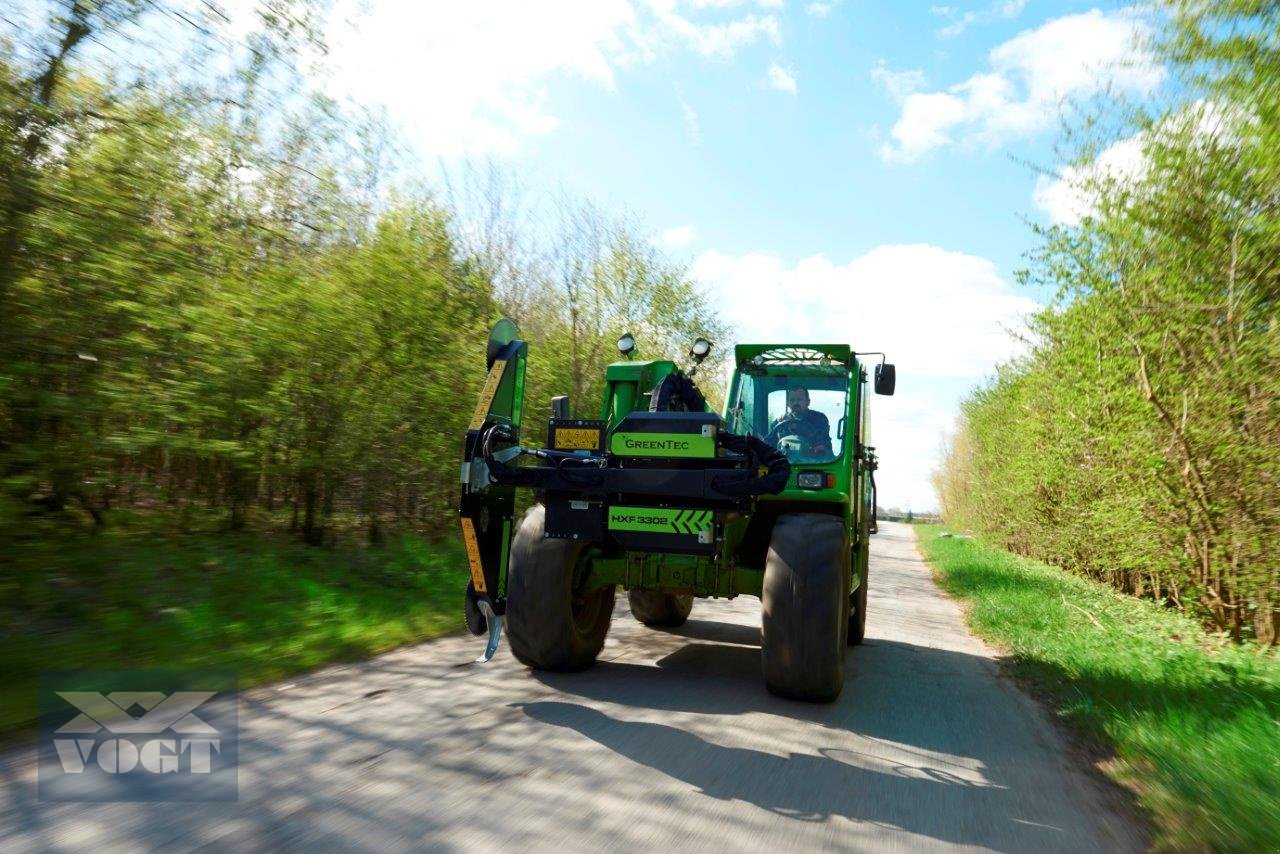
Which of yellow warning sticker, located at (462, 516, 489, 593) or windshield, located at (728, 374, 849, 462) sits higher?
windshield, located at (728, 374, 849, 462)

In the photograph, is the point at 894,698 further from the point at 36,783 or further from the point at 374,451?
the point at 374,451

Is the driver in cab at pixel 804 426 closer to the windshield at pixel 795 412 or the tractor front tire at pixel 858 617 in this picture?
the windshield at pixel 795 412

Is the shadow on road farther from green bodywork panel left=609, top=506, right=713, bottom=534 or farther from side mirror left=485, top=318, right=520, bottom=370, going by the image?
side mirror left=485, top=318, right=520, bottom=370

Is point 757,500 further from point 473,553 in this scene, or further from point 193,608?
point 193,608

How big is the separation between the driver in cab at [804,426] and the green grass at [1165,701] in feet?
8.54

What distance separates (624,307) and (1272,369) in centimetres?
1297

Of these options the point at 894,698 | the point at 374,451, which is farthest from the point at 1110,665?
the point at 374,451

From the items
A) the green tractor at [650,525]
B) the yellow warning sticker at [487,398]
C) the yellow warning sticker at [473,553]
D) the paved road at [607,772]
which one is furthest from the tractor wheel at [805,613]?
the yellow warning sticker at [487,398]

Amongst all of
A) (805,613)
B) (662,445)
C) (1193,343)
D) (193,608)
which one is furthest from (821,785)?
(1193,343)

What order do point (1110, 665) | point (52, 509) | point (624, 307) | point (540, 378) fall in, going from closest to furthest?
point (52, 509) → point (1110, 665) → point (540, 378) → point (624, 307)

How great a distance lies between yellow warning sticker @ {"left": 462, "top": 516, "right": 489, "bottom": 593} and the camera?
17.8 ft

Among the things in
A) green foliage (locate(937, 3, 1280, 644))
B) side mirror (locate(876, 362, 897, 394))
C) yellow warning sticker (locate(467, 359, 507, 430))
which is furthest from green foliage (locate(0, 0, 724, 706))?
green foliage (locate(937, 3, 1280, 644))

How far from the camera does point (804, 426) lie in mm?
6855

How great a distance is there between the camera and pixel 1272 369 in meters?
7.00
